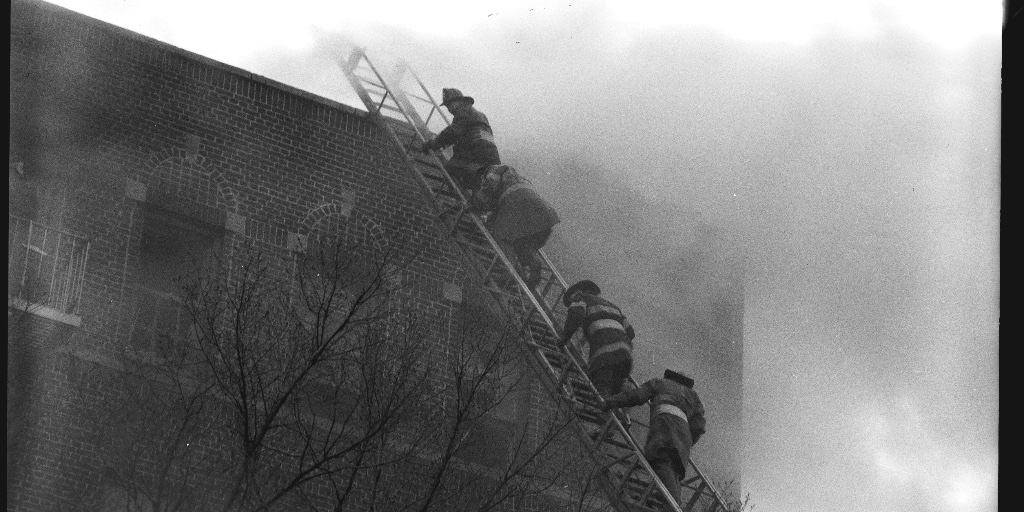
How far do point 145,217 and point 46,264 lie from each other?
1274 mm

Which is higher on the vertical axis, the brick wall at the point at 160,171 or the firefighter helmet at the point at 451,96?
the firefighter helmet at the point at 451,96

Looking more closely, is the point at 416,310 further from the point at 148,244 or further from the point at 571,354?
the point at 148,244

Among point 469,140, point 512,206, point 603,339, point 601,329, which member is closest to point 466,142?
point 469,140

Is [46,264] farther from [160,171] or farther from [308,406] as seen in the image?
[308,406]

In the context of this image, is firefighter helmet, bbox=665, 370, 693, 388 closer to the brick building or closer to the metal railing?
the brick building

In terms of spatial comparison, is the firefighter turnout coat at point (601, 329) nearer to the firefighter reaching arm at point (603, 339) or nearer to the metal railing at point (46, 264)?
the firefighter reaching arm at point (603, 339)

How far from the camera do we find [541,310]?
16266 millimetres

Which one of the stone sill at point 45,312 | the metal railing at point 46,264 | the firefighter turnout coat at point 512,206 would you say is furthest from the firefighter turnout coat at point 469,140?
the stone sill at point 45,312

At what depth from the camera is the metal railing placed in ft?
47.9

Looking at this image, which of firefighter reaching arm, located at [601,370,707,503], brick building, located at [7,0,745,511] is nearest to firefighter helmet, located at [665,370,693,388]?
firefighter reaching arm, located at [601,370,707,503]

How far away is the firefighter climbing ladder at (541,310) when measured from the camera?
15438 mm

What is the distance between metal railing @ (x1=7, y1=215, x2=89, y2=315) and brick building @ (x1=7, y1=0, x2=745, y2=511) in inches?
0.7

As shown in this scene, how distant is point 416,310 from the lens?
54.7 ft

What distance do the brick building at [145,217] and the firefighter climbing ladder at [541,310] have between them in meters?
0.22
